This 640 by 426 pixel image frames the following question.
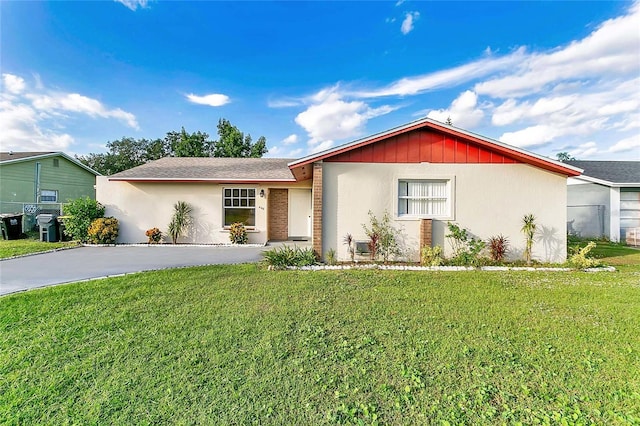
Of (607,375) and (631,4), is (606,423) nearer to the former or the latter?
(607,375)

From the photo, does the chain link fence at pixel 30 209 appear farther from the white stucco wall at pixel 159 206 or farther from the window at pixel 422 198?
the window at pixel 422 198

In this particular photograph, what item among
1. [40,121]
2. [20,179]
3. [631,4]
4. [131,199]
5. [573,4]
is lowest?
[131,199]

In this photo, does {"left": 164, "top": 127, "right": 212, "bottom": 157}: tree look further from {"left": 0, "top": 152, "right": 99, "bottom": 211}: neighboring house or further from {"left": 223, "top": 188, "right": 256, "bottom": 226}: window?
{"left": 223, "top": 188, "right": 256, "bottom": 226}: window

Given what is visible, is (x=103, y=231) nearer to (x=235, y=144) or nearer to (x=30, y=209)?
(x=30, y=209)

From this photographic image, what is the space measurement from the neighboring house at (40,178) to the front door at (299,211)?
17.5 meters

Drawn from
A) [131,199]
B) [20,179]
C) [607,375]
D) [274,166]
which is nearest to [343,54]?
[274,166]

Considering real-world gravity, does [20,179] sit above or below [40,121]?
below

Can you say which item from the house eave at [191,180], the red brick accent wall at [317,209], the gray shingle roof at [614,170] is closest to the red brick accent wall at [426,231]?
the red brick accent wall at [317,209]

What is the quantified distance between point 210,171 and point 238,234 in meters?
3.31

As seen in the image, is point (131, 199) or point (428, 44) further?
point (428, 44)

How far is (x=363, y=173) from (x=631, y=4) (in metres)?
11.1

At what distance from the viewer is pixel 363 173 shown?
28.2 ft

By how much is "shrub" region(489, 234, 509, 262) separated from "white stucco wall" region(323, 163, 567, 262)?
184 mm

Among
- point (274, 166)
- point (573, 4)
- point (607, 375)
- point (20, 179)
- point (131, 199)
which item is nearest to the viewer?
point (607, 375)
